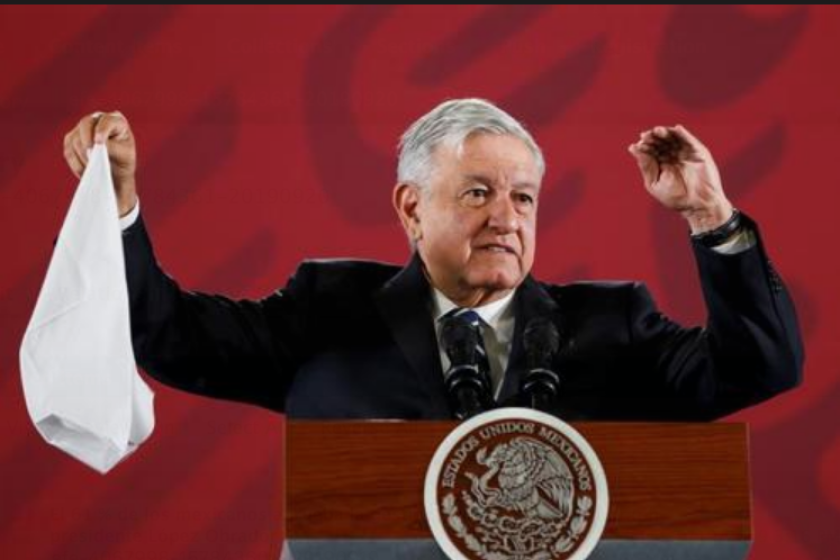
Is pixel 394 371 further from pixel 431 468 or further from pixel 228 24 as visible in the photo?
pixel 228 24

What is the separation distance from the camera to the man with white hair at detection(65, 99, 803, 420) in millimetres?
2814

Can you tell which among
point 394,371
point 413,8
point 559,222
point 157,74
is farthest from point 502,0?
point 394,371

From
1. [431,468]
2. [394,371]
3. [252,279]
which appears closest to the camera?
[431,468]

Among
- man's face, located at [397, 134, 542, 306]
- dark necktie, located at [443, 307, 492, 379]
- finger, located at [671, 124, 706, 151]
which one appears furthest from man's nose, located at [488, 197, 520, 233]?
finger, located at [671, 124, 706, 151]

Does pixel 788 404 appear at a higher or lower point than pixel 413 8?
lower

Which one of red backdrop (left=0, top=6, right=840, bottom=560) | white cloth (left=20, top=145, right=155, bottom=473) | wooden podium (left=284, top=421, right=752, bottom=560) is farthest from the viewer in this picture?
red backdrop (left=0, top=6, right=840, bottom=560)

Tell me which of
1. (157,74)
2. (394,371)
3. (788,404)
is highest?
(157,74)

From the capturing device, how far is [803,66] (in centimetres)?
434

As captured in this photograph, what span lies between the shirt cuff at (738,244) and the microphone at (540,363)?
27 cm

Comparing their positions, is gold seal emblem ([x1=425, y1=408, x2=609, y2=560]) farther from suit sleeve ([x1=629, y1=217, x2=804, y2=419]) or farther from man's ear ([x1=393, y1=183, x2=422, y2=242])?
man's ear ([x1=393, y1=183, x2=422, y2=242])

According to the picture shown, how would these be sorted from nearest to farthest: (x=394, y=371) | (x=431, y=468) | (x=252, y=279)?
(x=431, y=468) → (x=394, y=371) → (x=252, y=279)

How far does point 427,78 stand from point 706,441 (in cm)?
201

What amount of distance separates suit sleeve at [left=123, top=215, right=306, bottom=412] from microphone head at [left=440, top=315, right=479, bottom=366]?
41 centimetres

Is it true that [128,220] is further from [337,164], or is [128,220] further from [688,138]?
[337,164]
